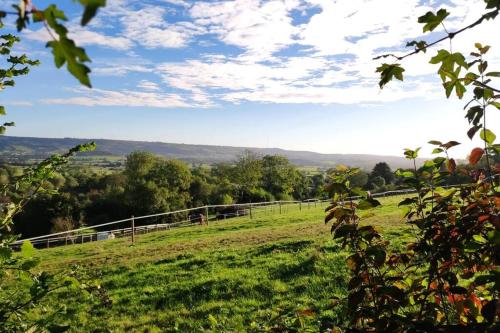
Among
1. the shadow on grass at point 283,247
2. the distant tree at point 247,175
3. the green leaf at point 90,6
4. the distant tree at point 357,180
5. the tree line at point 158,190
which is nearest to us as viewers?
the green leaf at point 90,6

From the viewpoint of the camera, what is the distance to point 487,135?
1962 mm

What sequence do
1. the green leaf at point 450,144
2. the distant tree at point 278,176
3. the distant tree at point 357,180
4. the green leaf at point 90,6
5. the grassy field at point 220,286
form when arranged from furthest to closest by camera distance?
1. the distant tree at point 278,176
2. the grassy field at point 220,286
3. the distant tree at point 357,180
4. the green leaf at point 450,144
5. the green leaf at point 90,6

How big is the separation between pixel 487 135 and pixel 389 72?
638 millimetres

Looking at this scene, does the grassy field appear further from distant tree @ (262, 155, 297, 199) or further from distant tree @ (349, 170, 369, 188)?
distant tree @ (262, 155, 297, 199)

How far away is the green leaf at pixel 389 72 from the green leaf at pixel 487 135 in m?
0.54

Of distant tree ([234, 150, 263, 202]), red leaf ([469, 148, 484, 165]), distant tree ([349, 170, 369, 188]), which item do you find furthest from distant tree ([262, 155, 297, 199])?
red leaf ([469, 148, 484, 165])

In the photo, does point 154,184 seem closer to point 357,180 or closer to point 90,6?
point 357,180

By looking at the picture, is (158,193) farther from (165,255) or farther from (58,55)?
(58,55)

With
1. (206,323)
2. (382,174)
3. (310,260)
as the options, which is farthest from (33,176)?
(382,174)

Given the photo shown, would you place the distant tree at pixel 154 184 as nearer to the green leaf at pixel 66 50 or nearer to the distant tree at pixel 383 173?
the distant tree at pixel 383 173

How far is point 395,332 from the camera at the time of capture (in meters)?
1.80

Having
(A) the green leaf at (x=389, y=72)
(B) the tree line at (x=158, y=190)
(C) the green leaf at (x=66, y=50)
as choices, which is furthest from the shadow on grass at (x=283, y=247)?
(B) the tree line at (x=158, y=190)

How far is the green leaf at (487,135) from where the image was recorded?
1.95m

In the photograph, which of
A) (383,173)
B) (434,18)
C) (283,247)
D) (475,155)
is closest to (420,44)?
(434,18)
